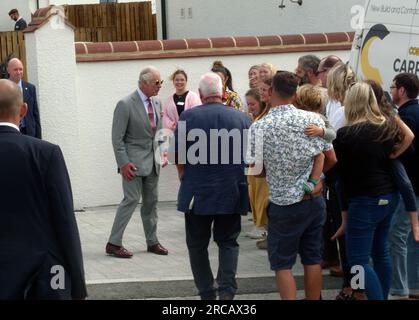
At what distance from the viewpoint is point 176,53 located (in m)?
13.2

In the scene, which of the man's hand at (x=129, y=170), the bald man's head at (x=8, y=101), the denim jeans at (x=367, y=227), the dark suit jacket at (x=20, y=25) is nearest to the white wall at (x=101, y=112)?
the man's hand at (x=129, y=170)

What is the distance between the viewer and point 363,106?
7426mm

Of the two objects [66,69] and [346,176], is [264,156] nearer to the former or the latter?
[346,176]

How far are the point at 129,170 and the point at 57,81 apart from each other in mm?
3122

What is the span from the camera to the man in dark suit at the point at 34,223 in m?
5.23

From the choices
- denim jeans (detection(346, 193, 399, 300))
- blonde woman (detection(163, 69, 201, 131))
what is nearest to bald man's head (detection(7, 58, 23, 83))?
blonde woman (detection(163, 69, 201, 131))

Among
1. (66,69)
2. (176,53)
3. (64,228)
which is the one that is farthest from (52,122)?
(64,228)

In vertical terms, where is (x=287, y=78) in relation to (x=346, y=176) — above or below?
above

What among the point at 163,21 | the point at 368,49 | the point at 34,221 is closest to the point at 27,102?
the point at 368,49

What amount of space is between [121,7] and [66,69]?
1463 centimetres

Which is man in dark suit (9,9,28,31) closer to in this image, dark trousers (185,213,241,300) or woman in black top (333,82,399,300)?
dark trousers (185,213,241,300)

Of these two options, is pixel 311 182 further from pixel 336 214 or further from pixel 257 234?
pixel 257 234

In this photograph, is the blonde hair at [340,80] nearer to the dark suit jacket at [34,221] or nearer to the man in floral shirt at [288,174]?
the man in floral shirt at [288,174]

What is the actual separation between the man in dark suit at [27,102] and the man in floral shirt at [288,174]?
486 cm
